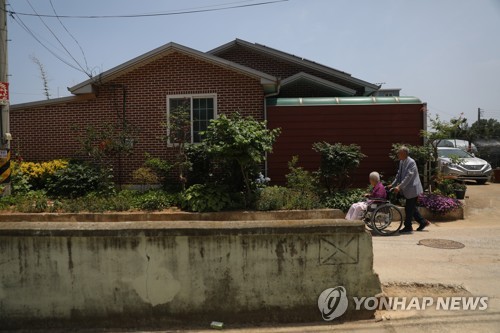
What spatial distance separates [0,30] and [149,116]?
13.7 feet

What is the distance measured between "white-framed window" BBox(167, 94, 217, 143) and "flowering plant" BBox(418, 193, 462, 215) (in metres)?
6.23

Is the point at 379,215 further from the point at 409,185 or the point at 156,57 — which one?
the point at 156,57

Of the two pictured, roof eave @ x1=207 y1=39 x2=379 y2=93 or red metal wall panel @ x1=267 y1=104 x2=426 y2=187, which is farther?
roof eave @ x1=207 y1=39 x2=379 y2=93

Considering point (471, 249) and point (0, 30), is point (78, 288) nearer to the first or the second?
point (471, 249)

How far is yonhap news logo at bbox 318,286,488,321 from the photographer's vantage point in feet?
13.1

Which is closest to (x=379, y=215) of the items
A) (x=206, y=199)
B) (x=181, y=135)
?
(x=206, y=199)

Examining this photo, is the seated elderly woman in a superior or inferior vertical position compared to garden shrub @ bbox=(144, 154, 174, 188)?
inferior

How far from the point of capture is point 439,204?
9.23 meters

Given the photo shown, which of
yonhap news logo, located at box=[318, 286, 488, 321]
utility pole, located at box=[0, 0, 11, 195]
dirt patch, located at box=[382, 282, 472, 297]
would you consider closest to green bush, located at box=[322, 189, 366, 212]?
dirt patch, located at box=[382, 282, 472, 297]

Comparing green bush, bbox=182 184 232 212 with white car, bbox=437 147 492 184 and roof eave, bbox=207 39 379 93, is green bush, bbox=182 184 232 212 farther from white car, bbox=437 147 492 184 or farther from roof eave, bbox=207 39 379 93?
white car, bbox=437 147 492 184

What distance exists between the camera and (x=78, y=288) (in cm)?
390

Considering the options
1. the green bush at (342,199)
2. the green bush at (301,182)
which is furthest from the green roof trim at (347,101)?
the green bush at (342,199)

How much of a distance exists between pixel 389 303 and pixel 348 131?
7718 mm

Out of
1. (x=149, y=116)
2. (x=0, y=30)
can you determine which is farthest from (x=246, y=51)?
(x=0, y=30)
